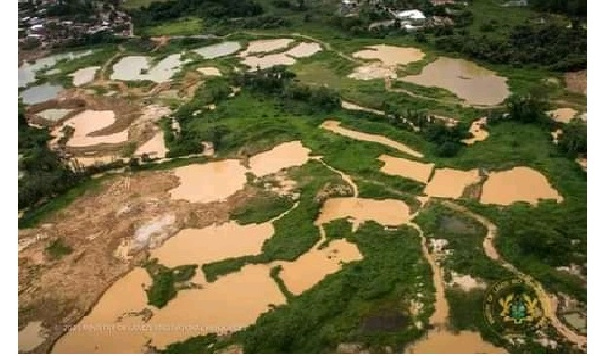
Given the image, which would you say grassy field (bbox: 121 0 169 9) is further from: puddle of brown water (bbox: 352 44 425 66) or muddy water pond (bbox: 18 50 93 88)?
puddle of brown water (bbox: 352 44 425 66)

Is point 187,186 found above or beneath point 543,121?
beneath

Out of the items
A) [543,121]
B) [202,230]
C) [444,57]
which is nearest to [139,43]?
[444,57]

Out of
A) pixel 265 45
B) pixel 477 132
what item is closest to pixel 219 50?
pixel 265 45

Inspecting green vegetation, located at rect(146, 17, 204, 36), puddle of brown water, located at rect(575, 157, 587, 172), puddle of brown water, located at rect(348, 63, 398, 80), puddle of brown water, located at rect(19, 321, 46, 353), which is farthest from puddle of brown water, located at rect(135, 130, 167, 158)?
puddle of brown water, located at rect(575, 157, 587, 172)

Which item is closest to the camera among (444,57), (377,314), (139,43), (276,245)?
(377,314)

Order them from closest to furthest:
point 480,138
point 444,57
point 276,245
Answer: point 276,245, point 480,138, point 444,57

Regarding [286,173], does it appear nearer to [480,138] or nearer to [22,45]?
[480,138]

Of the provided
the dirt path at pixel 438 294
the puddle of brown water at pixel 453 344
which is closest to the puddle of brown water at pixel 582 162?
the dirt path at pixel 438 294
